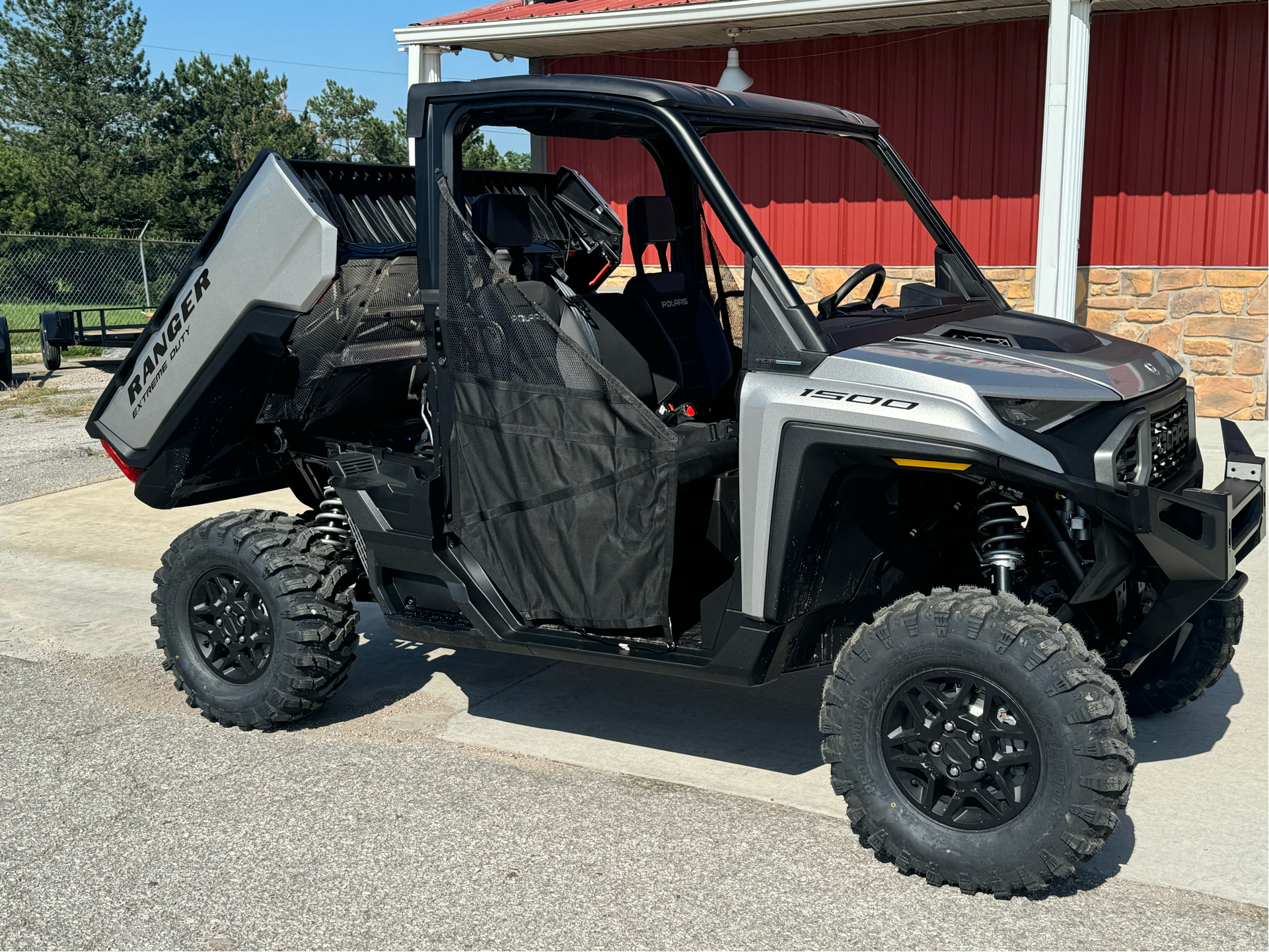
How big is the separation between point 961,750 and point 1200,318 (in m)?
9.24

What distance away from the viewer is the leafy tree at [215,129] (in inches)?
1890

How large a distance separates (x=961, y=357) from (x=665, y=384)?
4.07 feet

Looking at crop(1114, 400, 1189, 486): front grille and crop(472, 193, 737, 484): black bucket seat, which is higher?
crop(472, 193, 737, 484): black bucket seat

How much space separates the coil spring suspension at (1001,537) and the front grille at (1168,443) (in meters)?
0.40

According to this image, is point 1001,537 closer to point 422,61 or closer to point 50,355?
point 422,61

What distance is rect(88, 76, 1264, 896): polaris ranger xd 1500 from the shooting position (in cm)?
357

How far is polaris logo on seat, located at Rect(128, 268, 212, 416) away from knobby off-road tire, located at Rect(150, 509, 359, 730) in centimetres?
57

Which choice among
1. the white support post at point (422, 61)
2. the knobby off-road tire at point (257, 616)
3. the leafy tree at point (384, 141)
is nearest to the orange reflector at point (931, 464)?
the knobby off-road tire at point (257, 616)

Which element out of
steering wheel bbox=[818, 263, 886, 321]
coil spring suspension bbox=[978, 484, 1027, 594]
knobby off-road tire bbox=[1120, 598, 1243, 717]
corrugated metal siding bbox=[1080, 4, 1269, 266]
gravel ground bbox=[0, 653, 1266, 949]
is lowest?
gravel ground bbox=[0, 653, 1266, 949]

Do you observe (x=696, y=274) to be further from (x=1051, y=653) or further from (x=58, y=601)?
(x=58, y=601)

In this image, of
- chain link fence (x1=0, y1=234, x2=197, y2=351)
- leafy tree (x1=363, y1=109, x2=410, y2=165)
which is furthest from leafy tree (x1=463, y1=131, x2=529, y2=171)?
chain link fence (x1=0, y1=234, x2=197, y2=351)

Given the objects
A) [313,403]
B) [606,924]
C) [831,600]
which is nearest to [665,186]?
[313,403]

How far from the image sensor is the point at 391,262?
471 cm

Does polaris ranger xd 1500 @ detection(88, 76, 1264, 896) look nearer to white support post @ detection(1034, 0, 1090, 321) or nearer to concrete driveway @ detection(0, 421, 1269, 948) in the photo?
concrete driveway @ detection(0, 421, 1269, 948)
